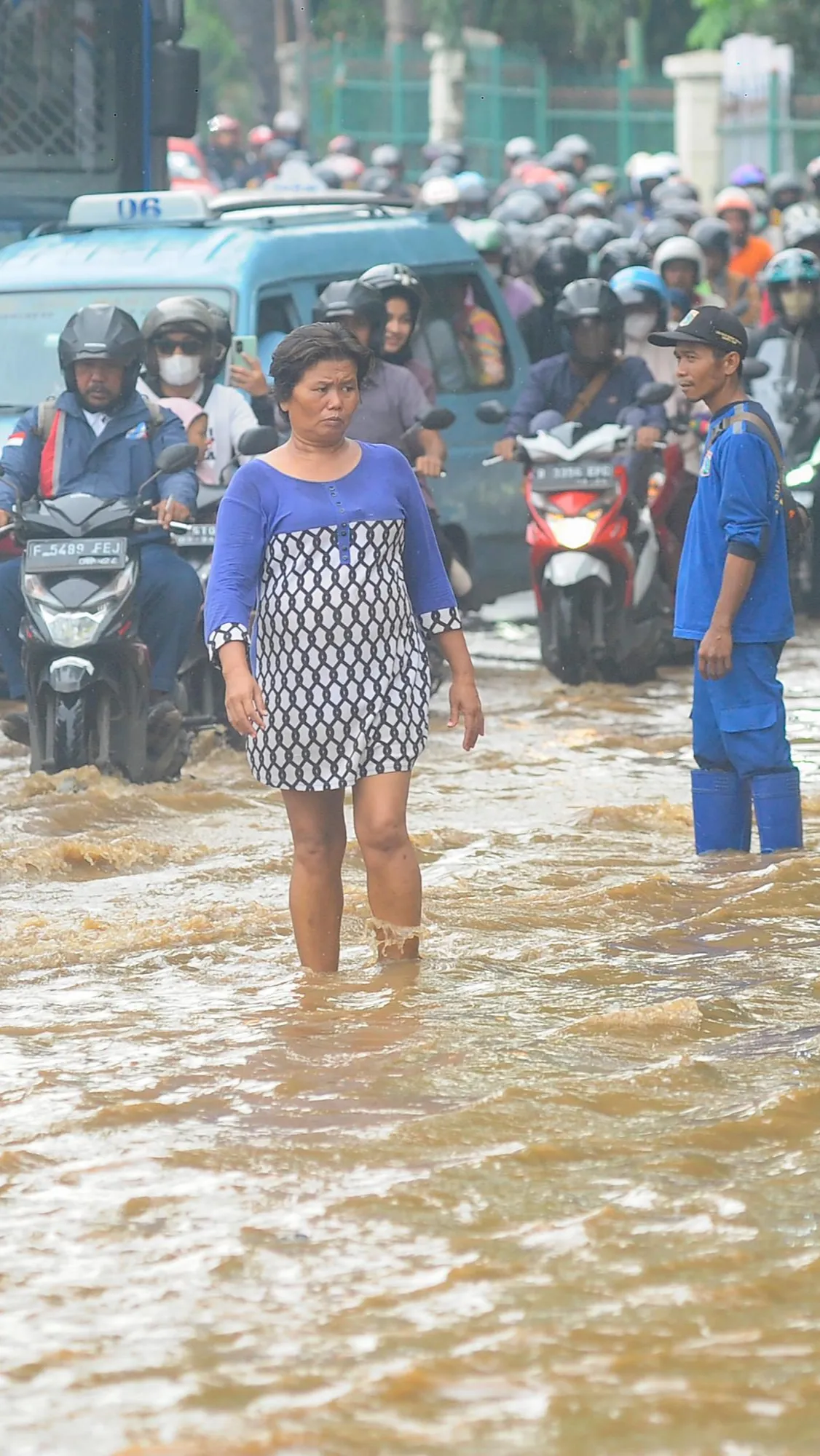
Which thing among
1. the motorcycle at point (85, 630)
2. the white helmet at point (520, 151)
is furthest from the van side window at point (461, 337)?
the white helmet at point (520, 151)

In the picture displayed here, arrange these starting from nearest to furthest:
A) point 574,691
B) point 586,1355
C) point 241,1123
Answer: point 586,1355, point 241,1123, point 574,691

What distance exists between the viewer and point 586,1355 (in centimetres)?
379

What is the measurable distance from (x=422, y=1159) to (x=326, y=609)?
4.92 ft

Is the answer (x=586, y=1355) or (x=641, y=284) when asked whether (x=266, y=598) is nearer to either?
(x=586, y=1355)

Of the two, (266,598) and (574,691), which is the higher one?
(266,598)

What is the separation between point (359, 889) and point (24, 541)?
2416mm

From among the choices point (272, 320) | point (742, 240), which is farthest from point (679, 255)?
point (742, 240)

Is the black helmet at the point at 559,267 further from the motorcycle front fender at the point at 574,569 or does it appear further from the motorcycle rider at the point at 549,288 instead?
the motorcycle front fender at the point at 574,569

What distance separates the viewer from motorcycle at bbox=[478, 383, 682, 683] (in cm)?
1113

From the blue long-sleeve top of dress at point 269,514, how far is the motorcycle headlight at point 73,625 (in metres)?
3.04

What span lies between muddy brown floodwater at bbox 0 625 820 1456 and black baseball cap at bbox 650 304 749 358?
1.44 m

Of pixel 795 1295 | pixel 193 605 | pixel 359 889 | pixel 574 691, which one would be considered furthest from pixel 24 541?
pixel 795 1295

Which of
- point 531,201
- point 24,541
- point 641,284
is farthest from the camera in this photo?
point 531,201

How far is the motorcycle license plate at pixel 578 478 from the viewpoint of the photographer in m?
11.1
